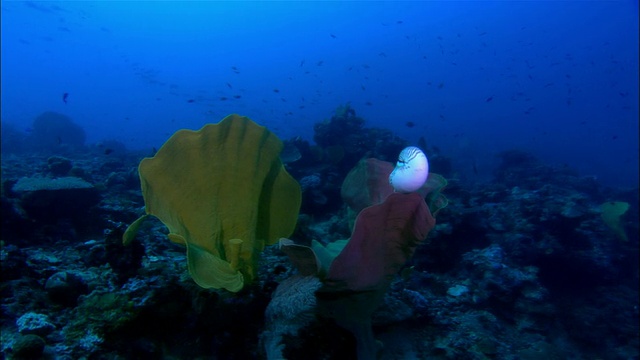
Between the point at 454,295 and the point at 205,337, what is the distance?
2.77 metres

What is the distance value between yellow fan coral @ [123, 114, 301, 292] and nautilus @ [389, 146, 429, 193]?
38.3 inches

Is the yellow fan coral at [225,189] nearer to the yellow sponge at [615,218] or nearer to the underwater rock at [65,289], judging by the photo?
the underwater rock at [65,289]

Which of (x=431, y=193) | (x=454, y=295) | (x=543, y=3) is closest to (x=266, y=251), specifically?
(x=431, y=193)

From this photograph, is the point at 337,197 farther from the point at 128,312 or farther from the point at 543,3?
the point at 543,3

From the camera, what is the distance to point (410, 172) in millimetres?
1830

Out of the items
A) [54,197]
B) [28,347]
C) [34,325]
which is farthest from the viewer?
[54,197]

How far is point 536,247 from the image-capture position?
5496 mm

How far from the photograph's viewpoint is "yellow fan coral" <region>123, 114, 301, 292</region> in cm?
227

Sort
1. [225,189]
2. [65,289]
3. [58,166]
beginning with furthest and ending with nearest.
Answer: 1. [58,166]
2. [225,189]
3. [65,289]

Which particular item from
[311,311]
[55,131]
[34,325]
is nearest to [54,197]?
[34,325]

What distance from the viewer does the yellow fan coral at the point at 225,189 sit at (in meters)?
2.27

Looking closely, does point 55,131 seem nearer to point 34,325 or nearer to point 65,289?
point 65,289

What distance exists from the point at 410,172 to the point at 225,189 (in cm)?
139

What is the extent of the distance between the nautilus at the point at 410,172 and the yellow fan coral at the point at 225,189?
0.97 metres
